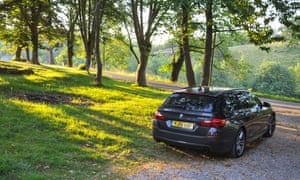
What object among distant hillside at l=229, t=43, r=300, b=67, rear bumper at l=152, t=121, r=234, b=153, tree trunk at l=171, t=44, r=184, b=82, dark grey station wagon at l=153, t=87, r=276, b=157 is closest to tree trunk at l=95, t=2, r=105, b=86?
dark grey station wagon at l=153, t=87, r=276, b=157

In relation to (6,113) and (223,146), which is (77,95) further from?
(223,146)

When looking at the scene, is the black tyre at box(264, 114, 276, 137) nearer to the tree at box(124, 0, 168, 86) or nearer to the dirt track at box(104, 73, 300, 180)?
the dirt track at box(104, 73, 300, 180)

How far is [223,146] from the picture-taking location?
5.73 m

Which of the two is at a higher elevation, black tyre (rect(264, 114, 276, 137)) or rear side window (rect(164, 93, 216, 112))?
rear side window (rect(164, 93, 216, 112))

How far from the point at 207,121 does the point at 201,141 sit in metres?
0.44

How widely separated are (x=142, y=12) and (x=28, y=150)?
574 inches

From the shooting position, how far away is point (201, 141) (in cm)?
561

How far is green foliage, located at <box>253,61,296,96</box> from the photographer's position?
5356 centimetres

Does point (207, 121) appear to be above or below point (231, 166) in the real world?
above

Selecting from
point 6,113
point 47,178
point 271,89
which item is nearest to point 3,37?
point 6,113

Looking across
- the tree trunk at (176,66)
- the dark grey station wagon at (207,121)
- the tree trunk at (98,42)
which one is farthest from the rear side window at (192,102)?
the tree trunk at (176,66)

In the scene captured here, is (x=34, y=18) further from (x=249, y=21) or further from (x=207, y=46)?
(x=249, y=21)

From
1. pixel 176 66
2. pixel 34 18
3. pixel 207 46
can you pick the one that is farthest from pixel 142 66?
pixel 34 18

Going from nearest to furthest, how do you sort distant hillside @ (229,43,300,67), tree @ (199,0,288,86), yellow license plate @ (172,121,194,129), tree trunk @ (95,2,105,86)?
yellow license plate @ (172,121,194,129)
tree @ (199,0,288,86)
tree trunk @ (95,2,105,86)
distant hillside @ (229,43,300,67)
